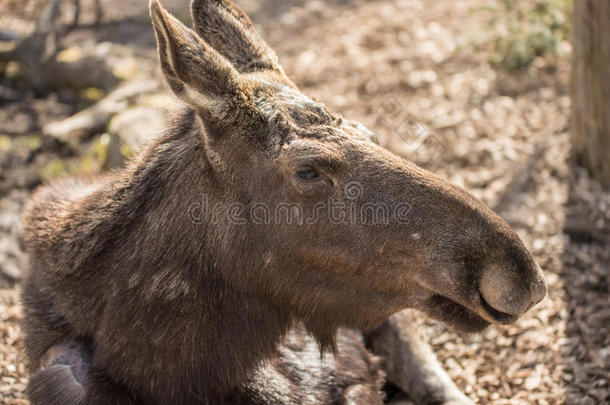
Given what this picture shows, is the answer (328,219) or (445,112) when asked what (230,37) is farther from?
(445,112)

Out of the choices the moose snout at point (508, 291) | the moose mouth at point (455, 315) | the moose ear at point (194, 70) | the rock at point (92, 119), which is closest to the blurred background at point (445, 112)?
the rock at point (92, 119)

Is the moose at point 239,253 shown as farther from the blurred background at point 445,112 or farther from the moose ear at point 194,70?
the blurred background at point 445,112

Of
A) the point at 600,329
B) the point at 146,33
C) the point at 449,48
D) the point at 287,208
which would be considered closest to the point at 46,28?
the point at 146,33

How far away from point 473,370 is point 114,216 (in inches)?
103

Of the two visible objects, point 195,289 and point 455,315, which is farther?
point 195,289

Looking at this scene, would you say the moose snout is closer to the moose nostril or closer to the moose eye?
the moose nostril

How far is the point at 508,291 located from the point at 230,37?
6.60ft

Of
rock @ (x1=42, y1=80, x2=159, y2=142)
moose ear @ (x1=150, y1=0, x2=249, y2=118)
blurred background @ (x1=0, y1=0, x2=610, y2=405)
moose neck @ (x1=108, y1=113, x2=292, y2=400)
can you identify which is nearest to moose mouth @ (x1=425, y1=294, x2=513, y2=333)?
moose neck @ (x1=108, y1=113, x2=292, y2=400)

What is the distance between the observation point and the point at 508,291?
2779 millimetres

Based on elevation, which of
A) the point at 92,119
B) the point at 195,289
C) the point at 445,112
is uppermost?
the point at 195,289

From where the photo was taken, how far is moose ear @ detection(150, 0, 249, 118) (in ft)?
9.44

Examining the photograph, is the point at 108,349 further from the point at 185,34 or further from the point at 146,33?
the point at 146,33

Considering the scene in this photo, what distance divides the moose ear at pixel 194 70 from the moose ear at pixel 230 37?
0.53 m

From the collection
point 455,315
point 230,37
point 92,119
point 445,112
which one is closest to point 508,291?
point 455,315
